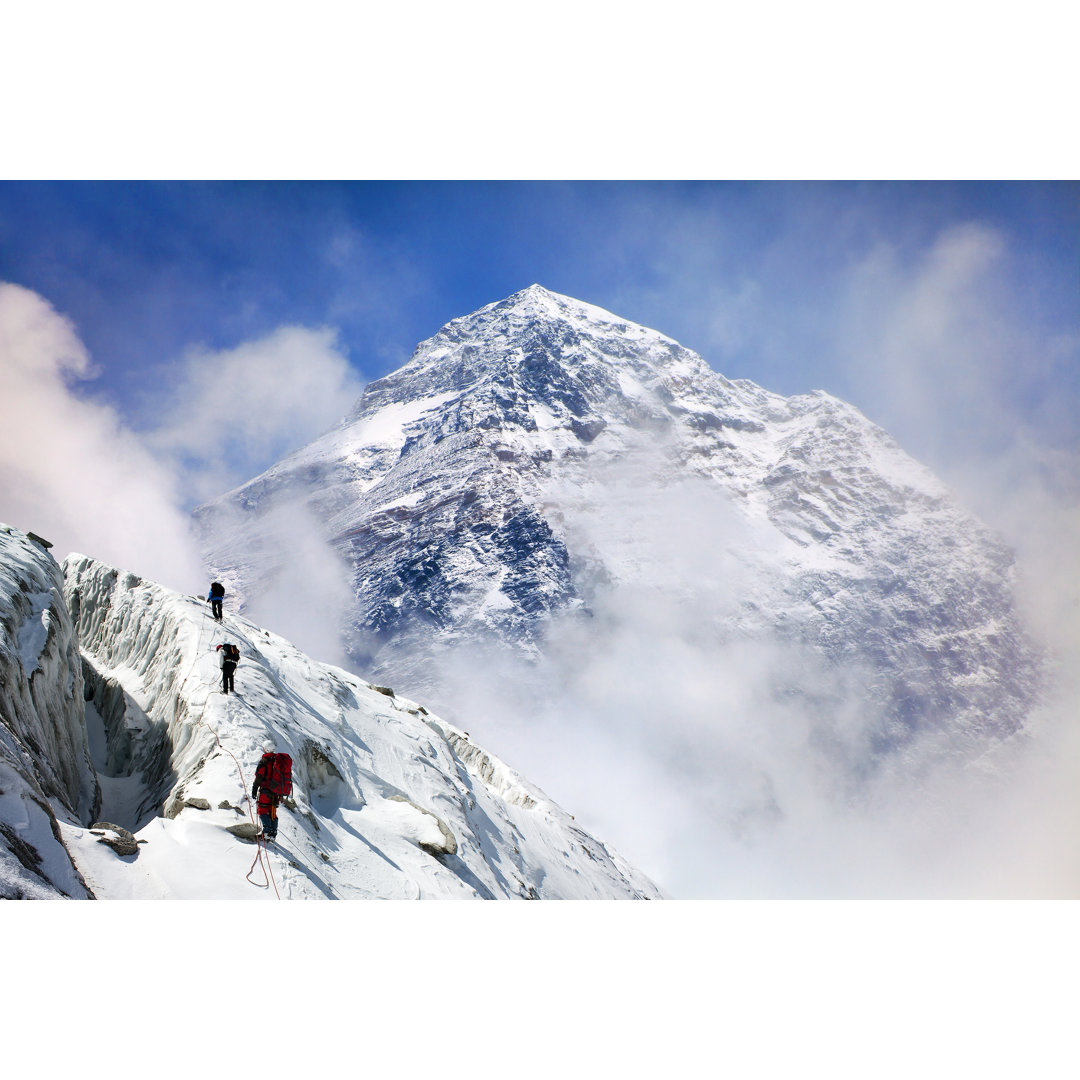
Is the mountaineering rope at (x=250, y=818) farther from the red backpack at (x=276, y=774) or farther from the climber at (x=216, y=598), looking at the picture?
the climber at (x=216, y=598)

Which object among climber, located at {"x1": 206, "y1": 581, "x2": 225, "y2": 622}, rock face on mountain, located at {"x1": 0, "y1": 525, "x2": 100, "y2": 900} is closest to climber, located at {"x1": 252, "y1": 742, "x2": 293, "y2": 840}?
rock face on mountain, located at {"x1": 0, "y1": 525, "x2": 100, "y2": 900}

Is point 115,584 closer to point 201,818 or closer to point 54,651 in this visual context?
point 54,651

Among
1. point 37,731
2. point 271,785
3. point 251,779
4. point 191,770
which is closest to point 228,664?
point 191,770

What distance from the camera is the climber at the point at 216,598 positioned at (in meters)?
19.6

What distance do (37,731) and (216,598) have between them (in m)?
7.20

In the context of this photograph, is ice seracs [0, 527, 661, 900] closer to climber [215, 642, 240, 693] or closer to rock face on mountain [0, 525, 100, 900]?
rock face on mountain [0, 525, 100, 900]

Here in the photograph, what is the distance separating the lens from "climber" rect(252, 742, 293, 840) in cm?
1130

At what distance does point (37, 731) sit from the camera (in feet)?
42.5

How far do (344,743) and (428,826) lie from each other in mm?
4341

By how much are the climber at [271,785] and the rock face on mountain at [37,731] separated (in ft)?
8.95

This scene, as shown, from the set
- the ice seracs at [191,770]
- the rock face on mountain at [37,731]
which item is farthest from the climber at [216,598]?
the rock face on mountain at [37,731]

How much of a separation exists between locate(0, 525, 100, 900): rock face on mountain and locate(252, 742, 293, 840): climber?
2.73m

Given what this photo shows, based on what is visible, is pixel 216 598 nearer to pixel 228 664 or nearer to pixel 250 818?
pixel 228 664

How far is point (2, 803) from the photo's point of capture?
862 centimetres
